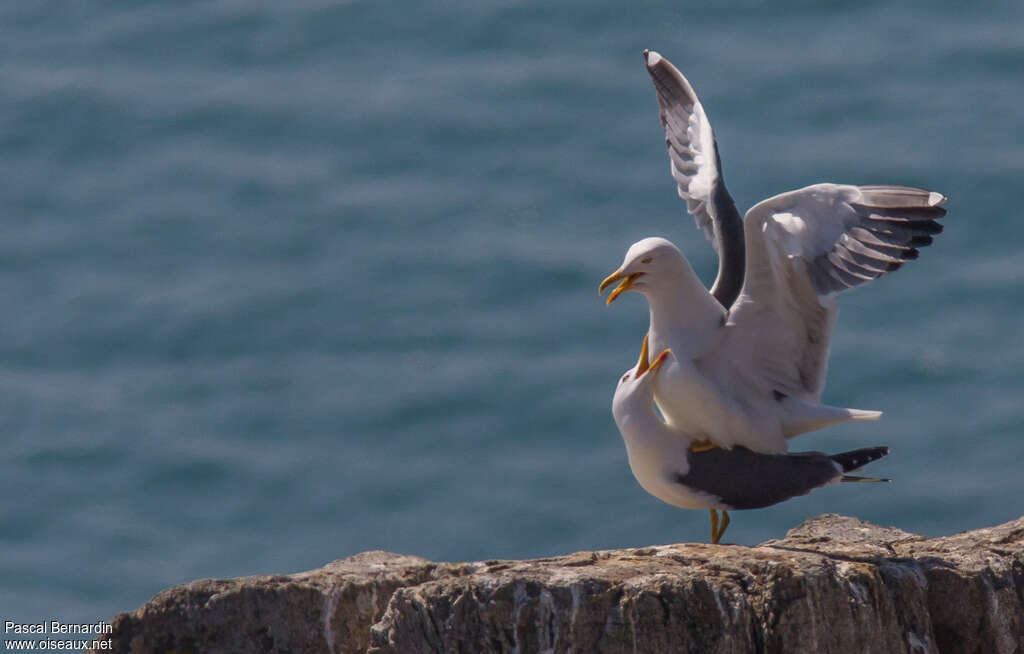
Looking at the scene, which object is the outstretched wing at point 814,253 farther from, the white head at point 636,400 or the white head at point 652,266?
the white head at point 636,400

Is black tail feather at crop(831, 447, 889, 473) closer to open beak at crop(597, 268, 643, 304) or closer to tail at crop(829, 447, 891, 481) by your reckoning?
tail at crop(829, 447, 891, 481)

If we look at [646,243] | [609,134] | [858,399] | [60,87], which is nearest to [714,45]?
[609,134]

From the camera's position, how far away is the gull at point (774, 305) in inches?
231

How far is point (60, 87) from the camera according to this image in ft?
48.0

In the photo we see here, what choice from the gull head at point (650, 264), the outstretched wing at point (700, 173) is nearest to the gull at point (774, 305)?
the gull head at point (650, 264)

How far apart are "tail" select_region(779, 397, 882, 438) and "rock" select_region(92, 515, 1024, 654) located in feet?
2.30

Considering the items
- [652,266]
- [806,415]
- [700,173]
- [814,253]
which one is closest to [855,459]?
[806,415]

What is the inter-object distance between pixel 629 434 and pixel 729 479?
A: 38 cm

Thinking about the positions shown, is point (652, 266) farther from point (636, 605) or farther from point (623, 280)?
point (636, 605)

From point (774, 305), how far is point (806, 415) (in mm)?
414

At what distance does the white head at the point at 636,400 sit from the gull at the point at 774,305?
0.06 metres

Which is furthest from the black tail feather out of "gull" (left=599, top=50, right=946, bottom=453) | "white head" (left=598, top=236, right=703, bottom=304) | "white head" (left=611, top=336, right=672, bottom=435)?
"white head" (left=598, top=236, right=703, bottom=304)

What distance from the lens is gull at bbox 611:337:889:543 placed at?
580 centimetres

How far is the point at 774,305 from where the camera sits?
19.6ft
